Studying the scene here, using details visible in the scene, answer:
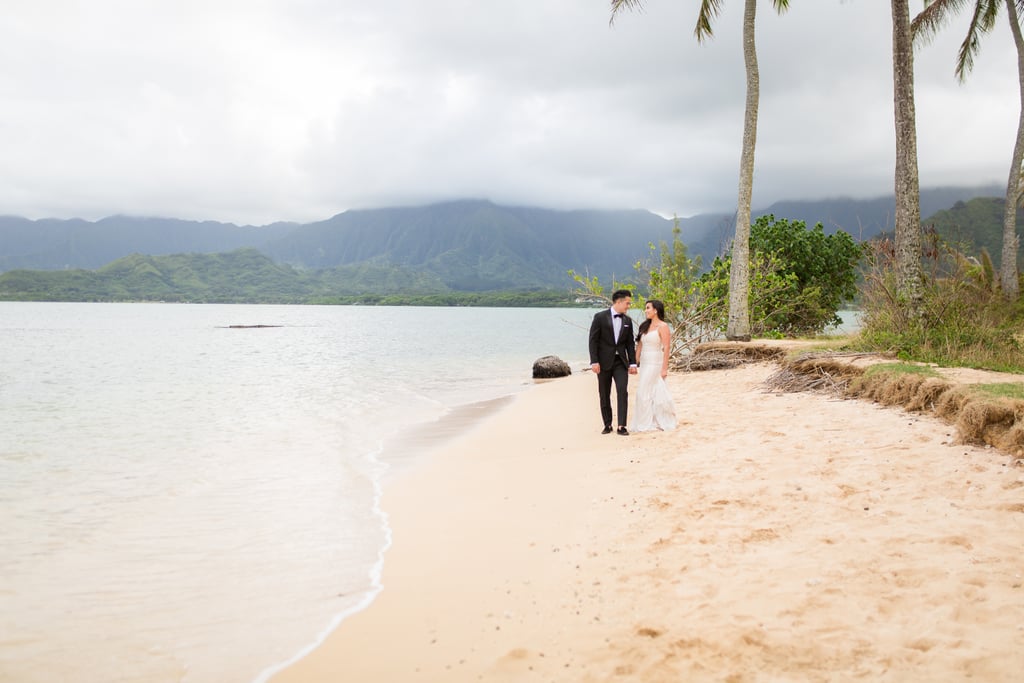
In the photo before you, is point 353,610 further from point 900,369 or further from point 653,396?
point 900,369

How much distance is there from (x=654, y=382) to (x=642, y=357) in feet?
1.50

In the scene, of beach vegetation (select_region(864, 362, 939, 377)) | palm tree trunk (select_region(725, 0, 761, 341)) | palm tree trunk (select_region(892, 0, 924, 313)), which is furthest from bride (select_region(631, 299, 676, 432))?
palm tree trunk (select_region(725, 0, 761, 341))

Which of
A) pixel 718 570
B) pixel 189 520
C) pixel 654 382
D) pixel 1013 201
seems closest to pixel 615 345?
pixel 654 382

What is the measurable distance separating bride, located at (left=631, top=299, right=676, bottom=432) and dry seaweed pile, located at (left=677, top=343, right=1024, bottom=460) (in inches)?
119

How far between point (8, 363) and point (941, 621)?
116ft

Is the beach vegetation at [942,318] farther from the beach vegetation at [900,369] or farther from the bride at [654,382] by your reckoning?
the bride at [654,382]

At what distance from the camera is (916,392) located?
28.4 ft

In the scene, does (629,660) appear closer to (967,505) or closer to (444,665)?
(444,665)

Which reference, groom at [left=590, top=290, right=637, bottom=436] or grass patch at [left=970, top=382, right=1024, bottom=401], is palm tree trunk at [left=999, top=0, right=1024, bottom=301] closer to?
grass patch at [left=970, top=382, right=1024, bottom=401]

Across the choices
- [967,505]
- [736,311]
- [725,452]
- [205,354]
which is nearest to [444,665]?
[967,505]

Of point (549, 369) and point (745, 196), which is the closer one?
point (745, 196)

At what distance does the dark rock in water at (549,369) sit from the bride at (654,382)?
14.8 metres

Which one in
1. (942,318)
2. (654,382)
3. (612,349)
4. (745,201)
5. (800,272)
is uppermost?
(745,201)

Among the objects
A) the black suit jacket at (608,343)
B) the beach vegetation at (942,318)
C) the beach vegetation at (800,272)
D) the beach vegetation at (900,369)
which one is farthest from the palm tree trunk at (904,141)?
the beach vegetation at (800,272)
